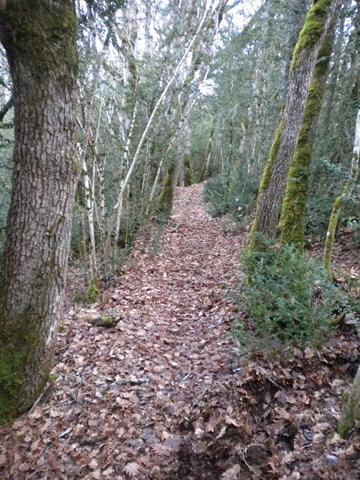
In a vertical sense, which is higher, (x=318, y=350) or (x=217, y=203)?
(x=217, y=203)

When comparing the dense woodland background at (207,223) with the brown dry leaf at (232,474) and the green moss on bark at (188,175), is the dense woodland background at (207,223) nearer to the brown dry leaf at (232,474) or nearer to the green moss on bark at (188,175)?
the brown dry leaf at (232,474)

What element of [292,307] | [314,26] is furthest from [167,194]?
[292,307]

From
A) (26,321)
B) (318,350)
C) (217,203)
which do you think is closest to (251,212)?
(217,203)

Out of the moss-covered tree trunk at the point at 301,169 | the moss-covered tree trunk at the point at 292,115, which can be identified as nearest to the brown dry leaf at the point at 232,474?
the moss-covered tree trunk at the point at 301,169

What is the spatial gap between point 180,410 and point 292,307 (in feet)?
5.73

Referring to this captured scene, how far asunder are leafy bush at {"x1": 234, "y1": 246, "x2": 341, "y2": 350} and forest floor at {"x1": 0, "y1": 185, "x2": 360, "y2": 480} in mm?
197

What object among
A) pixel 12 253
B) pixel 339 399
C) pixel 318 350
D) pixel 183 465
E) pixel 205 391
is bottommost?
pixel 183 465

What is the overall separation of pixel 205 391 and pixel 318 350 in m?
1.31

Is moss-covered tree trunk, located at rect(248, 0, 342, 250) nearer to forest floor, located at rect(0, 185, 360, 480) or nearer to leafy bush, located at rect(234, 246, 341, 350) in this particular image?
leafy bush, located at rect(234, 246, 341, 350)

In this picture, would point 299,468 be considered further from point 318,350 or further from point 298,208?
point 298,208

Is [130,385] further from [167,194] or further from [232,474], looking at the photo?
[167,194]

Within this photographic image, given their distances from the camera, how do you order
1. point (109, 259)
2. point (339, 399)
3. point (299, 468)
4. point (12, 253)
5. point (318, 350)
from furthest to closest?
point (109, 259)
point (318, 350)
point (12, 253)
point (339, 399)
point (299, 468)

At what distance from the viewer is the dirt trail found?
288cm

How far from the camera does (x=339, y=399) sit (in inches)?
119
